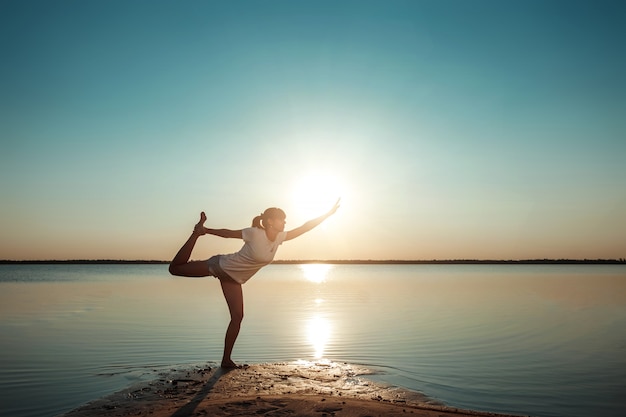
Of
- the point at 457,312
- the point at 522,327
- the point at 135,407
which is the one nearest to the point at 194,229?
the point at 135,407

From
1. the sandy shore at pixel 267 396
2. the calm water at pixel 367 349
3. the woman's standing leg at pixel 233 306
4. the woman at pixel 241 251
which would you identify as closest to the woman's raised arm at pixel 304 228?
the woman at pixel 241 251

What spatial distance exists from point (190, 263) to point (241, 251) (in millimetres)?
1095

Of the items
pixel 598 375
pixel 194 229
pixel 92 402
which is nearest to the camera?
pixel 92 402

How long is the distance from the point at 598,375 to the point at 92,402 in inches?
452

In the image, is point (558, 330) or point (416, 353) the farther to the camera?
point (558, 330)

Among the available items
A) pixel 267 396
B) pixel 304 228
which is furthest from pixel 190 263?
pixel 267 396

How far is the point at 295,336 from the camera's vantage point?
17797 mm

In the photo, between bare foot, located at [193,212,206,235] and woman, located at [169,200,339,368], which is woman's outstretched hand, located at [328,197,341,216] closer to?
woman, located at [169,200,339,368]

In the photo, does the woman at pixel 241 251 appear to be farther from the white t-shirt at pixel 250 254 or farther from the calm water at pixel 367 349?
the calm water at pixel 367 349

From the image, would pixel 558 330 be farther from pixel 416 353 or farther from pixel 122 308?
pixel 122 308

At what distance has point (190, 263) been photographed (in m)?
10.1

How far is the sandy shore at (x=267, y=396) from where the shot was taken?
7180 millimetres

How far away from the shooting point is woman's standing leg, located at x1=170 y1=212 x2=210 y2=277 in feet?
32.3

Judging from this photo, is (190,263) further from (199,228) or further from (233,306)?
(233,306)
